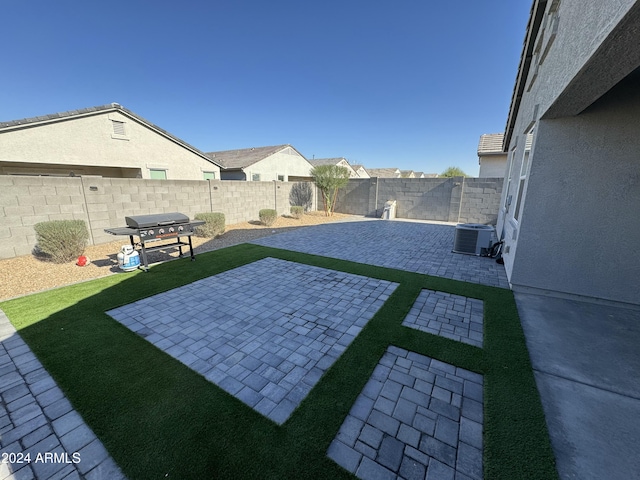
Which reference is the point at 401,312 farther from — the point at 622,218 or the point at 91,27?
the point at 91,27

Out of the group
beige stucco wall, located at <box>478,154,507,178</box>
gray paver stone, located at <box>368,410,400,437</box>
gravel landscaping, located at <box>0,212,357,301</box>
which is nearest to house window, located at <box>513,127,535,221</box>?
gray paver stone, located at <box>368,410,400,437</box>

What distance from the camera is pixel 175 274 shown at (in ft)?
18.6

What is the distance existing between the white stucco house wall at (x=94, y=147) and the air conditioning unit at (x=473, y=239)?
1616 centimetres

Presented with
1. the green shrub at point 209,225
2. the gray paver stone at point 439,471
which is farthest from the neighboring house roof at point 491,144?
the gray paver stone at point 439,471

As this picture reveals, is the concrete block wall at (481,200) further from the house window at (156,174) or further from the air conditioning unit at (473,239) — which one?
the house window at (156,174)

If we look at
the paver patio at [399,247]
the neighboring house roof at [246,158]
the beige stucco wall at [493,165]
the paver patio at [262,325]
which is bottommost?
the paver patio at [262,325]

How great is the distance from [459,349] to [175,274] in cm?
567

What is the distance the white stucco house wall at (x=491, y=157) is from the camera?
16422 millimetres

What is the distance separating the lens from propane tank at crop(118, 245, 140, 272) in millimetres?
5641

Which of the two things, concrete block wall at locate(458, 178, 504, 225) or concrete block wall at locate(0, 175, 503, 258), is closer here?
concrete block wall at locate(0, 175, 503, 258)

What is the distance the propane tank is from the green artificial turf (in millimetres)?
1540

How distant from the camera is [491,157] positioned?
55.5 feet

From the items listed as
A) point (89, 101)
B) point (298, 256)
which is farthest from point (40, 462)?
point (89, 101)

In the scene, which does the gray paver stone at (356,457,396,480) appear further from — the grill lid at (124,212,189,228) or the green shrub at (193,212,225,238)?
the green shrub at (193,212,225,238)
